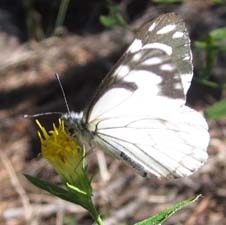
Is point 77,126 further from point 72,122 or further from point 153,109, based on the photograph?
point 153,109

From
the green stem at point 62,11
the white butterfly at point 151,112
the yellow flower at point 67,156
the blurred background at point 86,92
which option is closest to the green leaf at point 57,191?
the yellow flower at point 67,156

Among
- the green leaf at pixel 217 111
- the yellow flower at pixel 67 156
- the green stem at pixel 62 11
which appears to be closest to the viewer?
the yellow flower at pixel 67 156

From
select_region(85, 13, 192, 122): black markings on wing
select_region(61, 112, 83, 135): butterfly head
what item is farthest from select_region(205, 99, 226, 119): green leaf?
select_region(61, 112, 83, 135): butterfly head

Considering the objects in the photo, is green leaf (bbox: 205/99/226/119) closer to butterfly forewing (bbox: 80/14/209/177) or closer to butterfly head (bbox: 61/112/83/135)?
butterfly forewing (bbox: 80/14/209/177)

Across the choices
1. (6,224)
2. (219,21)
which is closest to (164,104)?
(6,224)

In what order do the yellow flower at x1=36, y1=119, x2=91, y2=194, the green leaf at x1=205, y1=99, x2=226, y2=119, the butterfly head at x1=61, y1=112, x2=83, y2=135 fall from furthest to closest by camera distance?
the green leaf at x1=205, y1=99, x2=226, y2=119, the butterfly head at x1=61, y1=112, x2=83, y2=135, the yellow flower at x1=36, y1=119, x2=91, y2=194

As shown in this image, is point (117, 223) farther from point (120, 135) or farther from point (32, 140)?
point (120, 135)

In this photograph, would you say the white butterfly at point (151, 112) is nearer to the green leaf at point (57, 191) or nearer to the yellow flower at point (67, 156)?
the yellow flower at point (67, 156)
